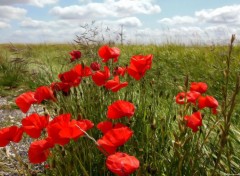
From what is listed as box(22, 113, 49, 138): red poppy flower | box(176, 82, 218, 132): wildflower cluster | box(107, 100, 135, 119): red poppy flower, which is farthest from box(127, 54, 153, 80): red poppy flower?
box(22, 113, 49, 138): red poppy flower

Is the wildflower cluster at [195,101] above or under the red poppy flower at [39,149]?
above

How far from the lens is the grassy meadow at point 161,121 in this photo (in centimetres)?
163

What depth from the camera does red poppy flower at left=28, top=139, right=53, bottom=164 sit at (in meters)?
1.65

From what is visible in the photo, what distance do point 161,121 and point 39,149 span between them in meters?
0.67

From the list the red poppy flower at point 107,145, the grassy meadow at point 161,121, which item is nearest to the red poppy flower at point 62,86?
the grassy meadow at point 161,121

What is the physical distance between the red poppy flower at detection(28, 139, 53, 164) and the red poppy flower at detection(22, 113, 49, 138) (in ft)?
0.18

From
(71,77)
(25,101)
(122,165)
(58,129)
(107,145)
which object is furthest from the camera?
(71,77)

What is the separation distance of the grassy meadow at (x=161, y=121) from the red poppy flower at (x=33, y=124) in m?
0.16

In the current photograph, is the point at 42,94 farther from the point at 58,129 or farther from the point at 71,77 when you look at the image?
the point at 58,129

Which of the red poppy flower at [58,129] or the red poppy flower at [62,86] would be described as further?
the red poppy flower at [62,86]

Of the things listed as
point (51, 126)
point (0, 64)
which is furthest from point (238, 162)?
point (0, 64)

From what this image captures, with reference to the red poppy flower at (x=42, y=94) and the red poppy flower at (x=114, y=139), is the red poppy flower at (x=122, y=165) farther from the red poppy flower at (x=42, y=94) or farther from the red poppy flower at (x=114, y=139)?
the red poppy flower at (x=42, y=94)

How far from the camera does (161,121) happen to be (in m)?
2.03

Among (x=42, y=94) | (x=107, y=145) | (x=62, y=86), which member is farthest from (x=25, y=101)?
(x=107, y=145)
